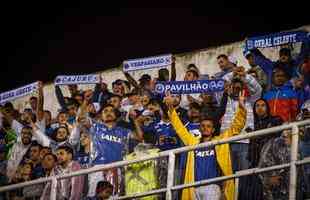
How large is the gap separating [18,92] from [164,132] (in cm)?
397

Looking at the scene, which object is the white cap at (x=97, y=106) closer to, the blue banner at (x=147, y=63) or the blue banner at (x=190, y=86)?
the blue banner at (x=147, y=63)

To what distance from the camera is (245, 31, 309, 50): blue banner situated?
1215 centimetres

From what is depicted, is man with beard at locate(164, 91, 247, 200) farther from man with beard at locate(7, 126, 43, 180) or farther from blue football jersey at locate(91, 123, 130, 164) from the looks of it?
man with beard at locate(7, 126, 43, 180)

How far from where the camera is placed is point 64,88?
15.1 meters

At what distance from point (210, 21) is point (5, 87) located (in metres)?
4.75

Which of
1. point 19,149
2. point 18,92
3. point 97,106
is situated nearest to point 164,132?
point 97,106

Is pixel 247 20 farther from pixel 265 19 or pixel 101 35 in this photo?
pixel 101 35

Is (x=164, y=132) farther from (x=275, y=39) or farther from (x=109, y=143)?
(x=275, y=39)

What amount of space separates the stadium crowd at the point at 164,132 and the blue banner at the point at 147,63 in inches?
4.6

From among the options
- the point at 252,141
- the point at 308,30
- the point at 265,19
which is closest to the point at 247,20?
the point at 265,19

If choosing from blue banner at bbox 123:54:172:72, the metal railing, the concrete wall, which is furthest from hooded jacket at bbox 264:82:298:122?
blue banner at bbox 123:54:172:72

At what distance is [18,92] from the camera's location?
15.8 m

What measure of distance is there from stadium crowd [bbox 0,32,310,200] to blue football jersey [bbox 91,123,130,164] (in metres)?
0.02

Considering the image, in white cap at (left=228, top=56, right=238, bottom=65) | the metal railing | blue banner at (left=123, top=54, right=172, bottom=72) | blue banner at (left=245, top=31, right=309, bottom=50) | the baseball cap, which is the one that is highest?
blue banner at (left=123, top=54, right=172, bottom=72)
